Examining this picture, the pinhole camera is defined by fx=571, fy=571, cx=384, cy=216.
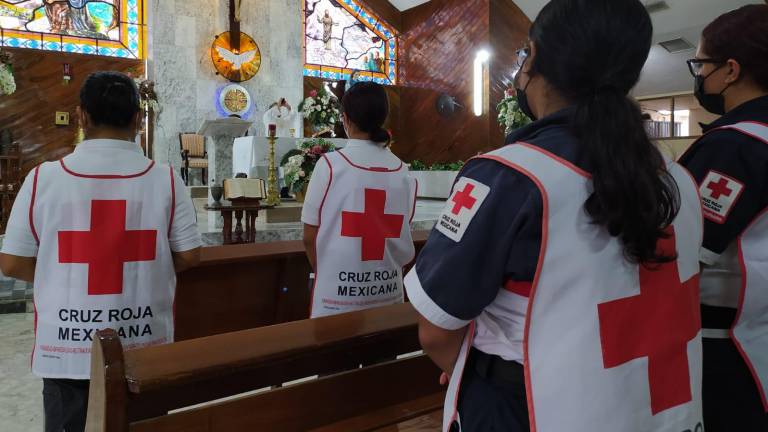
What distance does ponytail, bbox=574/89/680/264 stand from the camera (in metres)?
0.75

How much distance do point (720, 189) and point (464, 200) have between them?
0.70 metres

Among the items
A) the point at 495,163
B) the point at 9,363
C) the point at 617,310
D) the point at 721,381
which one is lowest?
the point at 9,363

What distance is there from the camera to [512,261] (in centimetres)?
80

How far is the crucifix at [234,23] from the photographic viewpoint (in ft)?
33.0

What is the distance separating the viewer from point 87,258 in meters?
1.47

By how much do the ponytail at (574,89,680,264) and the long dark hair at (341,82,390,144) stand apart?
1218 millimetres

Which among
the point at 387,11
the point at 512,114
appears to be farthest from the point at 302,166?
the point at 387,11

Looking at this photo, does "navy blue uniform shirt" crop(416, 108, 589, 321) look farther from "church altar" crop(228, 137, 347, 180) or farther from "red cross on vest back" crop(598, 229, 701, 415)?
"church altar" crop(228, 137, 347, 180)

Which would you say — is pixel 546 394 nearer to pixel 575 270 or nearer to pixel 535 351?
pixel 535 351

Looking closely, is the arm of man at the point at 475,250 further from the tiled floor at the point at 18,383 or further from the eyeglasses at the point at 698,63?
the tiled floor at the point at 18,383

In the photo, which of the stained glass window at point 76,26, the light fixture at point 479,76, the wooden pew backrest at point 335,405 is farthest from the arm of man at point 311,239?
the light fixture at point 479,76

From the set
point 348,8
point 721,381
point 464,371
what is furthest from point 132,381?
point 348,8

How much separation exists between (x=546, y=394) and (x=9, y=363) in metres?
3.16

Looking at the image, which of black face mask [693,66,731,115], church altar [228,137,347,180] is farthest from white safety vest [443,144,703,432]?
church altar [228,137,347,180]
